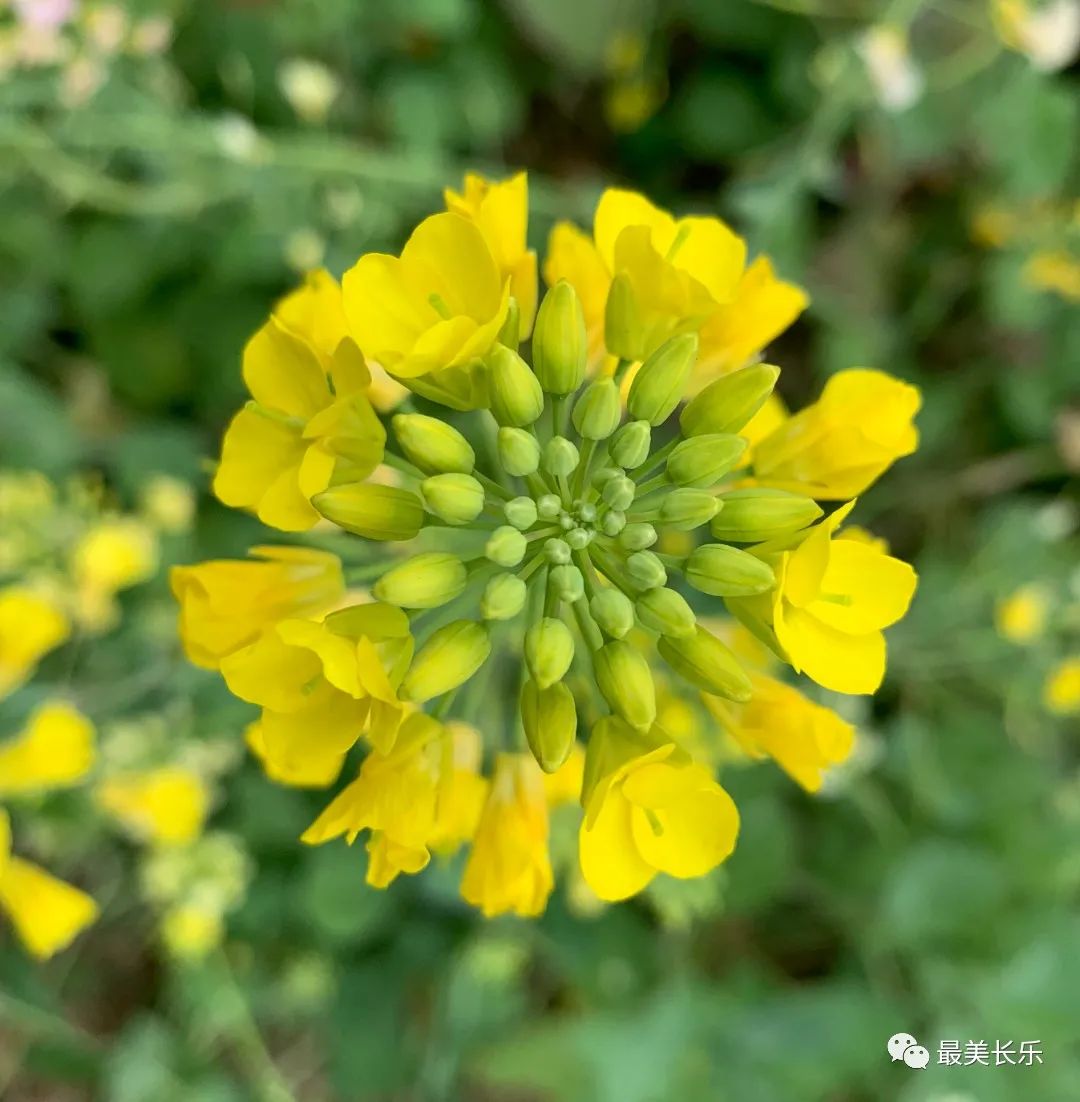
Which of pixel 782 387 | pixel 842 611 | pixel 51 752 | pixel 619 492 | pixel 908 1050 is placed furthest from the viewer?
pixel 782 387

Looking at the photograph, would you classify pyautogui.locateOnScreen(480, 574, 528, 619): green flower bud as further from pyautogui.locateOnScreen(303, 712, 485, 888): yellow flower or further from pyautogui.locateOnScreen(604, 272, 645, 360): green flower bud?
pyautogui.locateOnScreen(604, 272, 645, 360): green flower bud

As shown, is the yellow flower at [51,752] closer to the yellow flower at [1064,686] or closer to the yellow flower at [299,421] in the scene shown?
the yellow flower at [299,421]

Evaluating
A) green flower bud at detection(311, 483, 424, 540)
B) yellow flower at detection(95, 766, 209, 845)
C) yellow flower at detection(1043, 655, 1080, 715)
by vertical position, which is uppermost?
green flower bud at detection(311, 483, 424, 540)

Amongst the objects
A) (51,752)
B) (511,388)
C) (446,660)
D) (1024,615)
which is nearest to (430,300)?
(511,388)

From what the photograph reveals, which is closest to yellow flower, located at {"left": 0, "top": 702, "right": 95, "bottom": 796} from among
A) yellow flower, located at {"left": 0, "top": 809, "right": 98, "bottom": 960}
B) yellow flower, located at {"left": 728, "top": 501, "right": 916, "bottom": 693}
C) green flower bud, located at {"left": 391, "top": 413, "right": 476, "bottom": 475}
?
yellow flower, located at {"left": 0, "top": 809, "right": 98, "bottom": 960}

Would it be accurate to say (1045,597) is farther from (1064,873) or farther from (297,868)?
(297,868)

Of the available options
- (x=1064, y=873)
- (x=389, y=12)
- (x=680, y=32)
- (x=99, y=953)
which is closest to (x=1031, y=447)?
(x=1064, y=873)

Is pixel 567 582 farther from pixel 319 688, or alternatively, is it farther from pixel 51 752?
pixel 51 752
